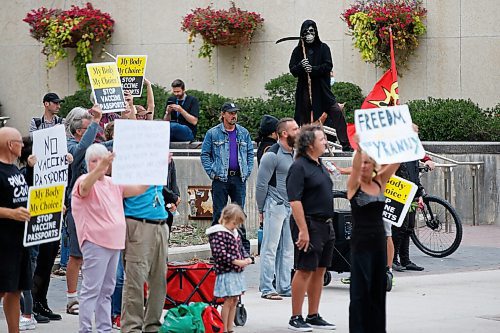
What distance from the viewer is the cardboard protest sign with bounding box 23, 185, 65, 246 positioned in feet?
30.6

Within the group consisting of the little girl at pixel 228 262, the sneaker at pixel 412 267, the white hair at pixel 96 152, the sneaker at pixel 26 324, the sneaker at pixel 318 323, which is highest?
the white hair at pixel 96 152

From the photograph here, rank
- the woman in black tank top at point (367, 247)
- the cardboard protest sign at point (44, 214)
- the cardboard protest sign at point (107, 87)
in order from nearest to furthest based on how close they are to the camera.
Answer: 1. the woman in black tank top at point (367, 247)
2. the cardboard protest sign at point (44, 214)
3. the cardboard protest sign at point (107, 87)

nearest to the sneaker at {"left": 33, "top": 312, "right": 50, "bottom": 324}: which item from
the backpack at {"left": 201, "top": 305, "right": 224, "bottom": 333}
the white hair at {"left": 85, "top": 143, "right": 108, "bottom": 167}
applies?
the backpack at {"left": 201, "top": 305, "right": 224, "bottom": 333}

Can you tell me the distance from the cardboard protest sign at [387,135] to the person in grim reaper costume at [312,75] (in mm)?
7147

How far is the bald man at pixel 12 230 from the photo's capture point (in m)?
9.12

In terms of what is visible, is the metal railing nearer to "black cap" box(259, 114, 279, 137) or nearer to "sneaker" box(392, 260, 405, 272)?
"sneaker" box(392, 260, 405, 272)

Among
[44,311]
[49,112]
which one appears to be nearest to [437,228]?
[49,112]

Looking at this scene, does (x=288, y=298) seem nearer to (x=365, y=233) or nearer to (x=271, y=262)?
(x=271, y=262)

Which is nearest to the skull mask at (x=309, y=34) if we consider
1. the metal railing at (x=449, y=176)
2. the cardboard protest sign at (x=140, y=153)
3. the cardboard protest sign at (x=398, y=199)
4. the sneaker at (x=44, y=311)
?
the metal railing at (x=449, y=176)

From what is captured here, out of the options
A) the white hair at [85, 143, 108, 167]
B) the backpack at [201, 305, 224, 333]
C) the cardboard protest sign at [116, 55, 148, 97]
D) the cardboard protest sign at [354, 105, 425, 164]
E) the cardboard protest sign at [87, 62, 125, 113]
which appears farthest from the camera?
the cardboard protest sign at [116, 55, 148, 97]

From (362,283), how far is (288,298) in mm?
3450

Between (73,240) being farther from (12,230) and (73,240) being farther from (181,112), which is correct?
(181,112)

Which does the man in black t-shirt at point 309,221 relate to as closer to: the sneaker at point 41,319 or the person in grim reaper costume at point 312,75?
the sneaker at point 41,319

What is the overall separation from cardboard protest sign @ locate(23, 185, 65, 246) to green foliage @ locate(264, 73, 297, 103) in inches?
450
